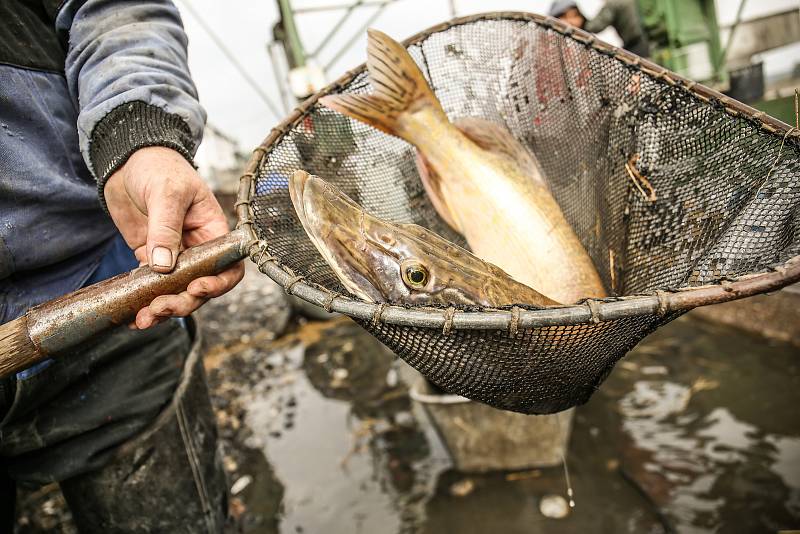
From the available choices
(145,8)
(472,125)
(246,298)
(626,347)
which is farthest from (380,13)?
(626,347)

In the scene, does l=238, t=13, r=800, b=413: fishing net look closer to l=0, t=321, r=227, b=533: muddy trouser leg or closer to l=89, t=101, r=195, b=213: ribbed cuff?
l=89, t=101, r=195, b=213: ribbed cuff

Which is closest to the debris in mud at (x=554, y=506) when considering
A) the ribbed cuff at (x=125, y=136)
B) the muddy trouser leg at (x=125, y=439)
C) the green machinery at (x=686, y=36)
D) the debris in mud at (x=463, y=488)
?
the debris in mud at (x=463, y=488)

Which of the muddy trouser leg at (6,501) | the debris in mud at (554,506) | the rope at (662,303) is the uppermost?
the rope at (662,303)

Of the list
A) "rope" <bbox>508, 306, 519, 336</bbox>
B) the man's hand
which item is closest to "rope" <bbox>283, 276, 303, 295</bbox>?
the man's hand

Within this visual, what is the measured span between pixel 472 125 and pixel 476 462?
2.03 meters

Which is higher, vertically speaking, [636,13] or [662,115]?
[636,13]

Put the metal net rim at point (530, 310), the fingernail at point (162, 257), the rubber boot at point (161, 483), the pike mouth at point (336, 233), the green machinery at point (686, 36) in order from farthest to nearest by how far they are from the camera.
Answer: the green machinery at point (686, 36) → the rubber boot at point (161, 483) → the pike mouth at point (336, 233) → the fingernail at point (162, 257) → the metal net rim at point (530, 310)

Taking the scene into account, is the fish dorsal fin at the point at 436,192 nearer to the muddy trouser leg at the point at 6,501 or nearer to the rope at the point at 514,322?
the rope at the point at 514,322

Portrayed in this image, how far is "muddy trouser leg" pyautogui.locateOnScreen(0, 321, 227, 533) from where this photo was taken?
60.7 inches

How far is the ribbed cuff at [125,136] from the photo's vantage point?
4.59 feet

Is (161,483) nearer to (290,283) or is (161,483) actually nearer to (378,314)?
(290,283)

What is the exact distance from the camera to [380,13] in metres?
7.73

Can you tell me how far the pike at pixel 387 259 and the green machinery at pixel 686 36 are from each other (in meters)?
5.38

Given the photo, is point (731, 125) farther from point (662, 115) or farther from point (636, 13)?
point (636, 13)
